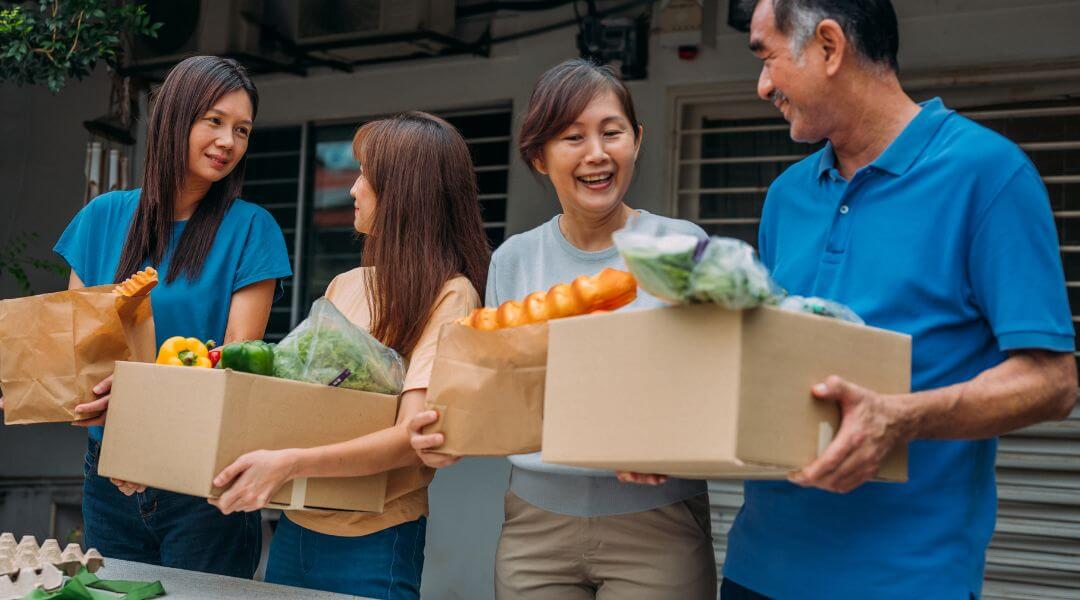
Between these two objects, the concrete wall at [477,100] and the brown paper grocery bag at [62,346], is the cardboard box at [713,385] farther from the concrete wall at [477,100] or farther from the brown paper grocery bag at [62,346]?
the concrete wall at [477,100]

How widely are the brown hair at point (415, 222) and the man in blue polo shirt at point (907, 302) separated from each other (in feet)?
2.62

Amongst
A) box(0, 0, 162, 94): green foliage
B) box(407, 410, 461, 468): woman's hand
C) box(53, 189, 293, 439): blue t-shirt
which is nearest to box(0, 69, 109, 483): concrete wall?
box(0, 0, 162, 94): green foliage

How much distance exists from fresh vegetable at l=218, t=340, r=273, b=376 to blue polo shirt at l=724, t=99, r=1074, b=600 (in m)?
0.97

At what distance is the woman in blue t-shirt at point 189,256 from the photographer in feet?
8.20

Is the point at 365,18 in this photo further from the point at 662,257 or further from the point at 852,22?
the point at 662,257

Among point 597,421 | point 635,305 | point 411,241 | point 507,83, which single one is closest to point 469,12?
point 507,83

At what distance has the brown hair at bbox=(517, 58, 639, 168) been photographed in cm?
220

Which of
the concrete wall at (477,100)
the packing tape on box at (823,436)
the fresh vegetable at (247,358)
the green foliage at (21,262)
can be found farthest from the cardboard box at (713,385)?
the green foliage at (21,262)

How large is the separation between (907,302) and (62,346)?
161cm

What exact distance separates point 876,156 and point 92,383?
1565 mm

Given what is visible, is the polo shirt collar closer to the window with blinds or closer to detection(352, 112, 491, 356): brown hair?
detection(352, 112, 491, 356): brown hair

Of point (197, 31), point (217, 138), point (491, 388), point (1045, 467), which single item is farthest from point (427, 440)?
point (197, 31)

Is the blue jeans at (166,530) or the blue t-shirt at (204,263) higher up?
the blue t-shirt at (204,263)

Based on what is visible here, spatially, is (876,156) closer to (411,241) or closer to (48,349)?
(411,241)
